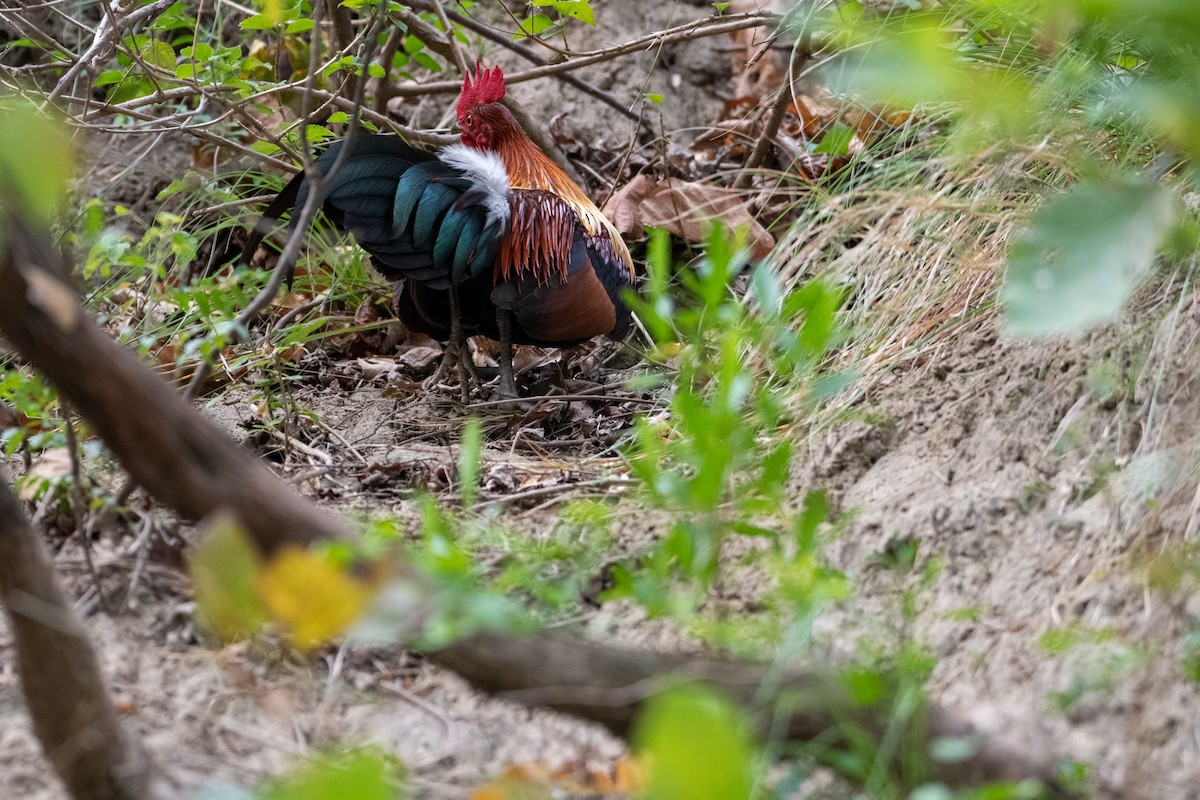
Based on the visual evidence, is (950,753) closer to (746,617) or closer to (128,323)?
(746,617)

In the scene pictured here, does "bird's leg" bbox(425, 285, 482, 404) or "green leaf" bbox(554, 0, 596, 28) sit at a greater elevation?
"green leaf" bbox(554, 0, 596, 28)

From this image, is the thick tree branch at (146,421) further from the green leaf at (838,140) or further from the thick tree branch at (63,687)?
the green leaf at (838,140)

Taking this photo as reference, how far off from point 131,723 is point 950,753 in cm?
114

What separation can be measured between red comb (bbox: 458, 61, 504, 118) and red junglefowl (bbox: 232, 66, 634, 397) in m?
0.06

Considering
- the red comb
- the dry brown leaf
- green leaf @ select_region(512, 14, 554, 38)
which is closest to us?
green leaf @ select_region(512, 14, 554, 38)

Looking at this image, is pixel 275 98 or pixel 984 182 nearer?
pixel 984 182

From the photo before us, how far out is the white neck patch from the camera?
3686 millimetres

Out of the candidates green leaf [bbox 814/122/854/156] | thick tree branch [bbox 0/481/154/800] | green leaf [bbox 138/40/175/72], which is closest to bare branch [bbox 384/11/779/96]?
green leaf [bbox 814/122/854/156]

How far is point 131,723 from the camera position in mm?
1620

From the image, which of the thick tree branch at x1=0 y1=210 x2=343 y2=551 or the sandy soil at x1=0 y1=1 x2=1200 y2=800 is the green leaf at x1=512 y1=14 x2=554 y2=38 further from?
the thick tree branch at x1=0 y1=210 x2=343 y2=551

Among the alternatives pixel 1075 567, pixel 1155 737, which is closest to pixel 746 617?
pixel 1075 567

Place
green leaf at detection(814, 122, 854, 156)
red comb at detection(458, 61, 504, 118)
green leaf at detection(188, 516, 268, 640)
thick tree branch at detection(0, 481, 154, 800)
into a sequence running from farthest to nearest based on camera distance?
red comb at detection(458, 61, 504, 118)
green leaf at detection(814, 122, 854, 156)
thick tree branch at detection(0, 481, 154, 800)
green leaf at detection(188, 516, 268, 640)

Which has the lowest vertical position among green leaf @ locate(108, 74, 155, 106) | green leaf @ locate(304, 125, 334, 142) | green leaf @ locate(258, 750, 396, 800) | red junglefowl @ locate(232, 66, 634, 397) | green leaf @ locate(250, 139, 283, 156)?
green leaf @ locate(258, 750, 396, 800)

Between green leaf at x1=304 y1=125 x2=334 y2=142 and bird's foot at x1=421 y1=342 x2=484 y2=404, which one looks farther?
bird's foot at x1=421 y1=342 x2=484 y2=404
